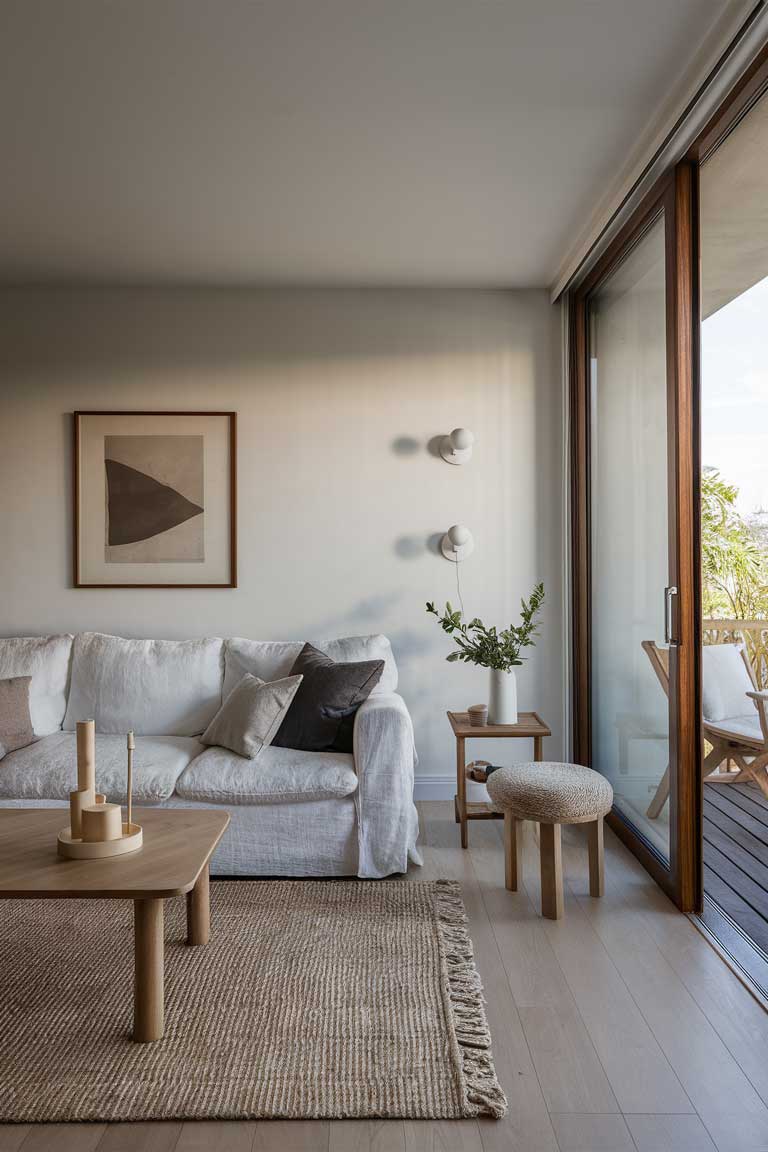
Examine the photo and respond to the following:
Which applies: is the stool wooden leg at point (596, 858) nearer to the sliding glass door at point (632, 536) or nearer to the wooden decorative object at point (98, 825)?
the sliding glass door at point (632, 536)

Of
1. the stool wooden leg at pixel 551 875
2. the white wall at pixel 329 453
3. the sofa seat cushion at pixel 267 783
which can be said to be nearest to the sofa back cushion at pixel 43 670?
the white wall at pixel 329 453

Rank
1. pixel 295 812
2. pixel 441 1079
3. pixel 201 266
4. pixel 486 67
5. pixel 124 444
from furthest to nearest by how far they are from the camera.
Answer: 1. pixel 124 444
2. pixel 201 266
3. pixel 295 812
4. pixel 486 67
5. pixel 441 1079

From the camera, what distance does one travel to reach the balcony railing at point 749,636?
307cm

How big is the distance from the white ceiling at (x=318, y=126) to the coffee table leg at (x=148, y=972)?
229 centimetres

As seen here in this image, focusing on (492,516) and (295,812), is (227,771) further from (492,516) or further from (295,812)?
(492,516)

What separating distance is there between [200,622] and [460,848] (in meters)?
1.75

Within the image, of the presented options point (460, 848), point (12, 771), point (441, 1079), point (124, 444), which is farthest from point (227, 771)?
point (124, 444)

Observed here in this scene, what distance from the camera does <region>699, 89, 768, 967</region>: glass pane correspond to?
273 cm

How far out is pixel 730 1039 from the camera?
2.15 metres

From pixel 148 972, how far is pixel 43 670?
7.06ft

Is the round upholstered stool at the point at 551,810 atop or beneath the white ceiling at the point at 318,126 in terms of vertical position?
beneath

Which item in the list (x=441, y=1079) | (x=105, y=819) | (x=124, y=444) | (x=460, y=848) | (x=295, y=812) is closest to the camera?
(x=441, y=1079)

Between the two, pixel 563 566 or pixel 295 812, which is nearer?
pixel 295 812

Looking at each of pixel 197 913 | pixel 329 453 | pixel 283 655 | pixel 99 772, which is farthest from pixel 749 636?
pixel 99 772
